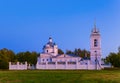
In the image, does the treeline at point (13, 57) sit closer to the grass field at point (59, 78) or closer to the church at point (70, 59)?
the church at point (70, 59)

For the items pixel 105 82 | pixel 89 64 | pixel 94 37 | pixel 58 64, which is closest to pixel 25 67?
pixel 58 64

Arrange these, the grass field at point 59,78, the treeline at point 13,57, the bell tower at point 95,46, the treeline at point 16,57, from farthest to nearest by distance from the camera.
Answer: the bell tower at point 95,46 < the treeline at point 16,57 < the treeline at point 13,57 < the grass field at point 59,78

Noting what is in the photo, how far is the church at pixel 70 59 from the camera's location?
97637 millimetres

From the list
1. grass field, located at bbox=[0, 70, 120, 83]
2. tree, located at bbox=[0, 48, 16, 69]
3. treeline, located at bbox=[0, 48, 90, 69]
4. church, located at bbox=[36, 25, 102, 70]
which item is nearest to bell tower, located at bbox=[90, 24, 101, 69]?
church, located at bbox=[36, 25, 102, 70]

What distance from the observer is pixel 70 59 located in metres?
111

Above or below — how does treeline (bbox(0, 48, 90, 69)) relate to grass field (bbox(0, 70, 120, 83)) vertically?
above

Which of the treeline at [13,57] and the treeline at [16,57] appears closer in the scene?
the treeline at [13,57]

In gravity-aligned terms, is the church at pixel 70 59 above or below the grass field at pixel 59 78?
above

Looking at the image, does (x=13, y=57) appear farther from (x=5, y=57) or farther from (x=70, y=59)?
(x=70, y=59)

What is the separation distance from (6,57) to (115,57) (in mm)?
32174

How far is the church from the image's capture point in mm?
97637

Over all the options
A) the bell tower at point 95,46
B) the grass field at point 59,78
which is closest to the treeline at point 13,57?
the bell tower at point 95,46

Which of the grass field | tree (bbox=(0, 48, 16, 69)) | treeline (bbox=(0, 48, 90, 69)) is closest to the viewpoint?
the grass field

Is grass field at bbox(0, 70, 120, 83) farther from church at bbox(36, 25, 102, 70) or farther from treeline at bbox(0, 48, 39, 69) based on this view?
treeline at bbox(0, 48, 39, 69)
